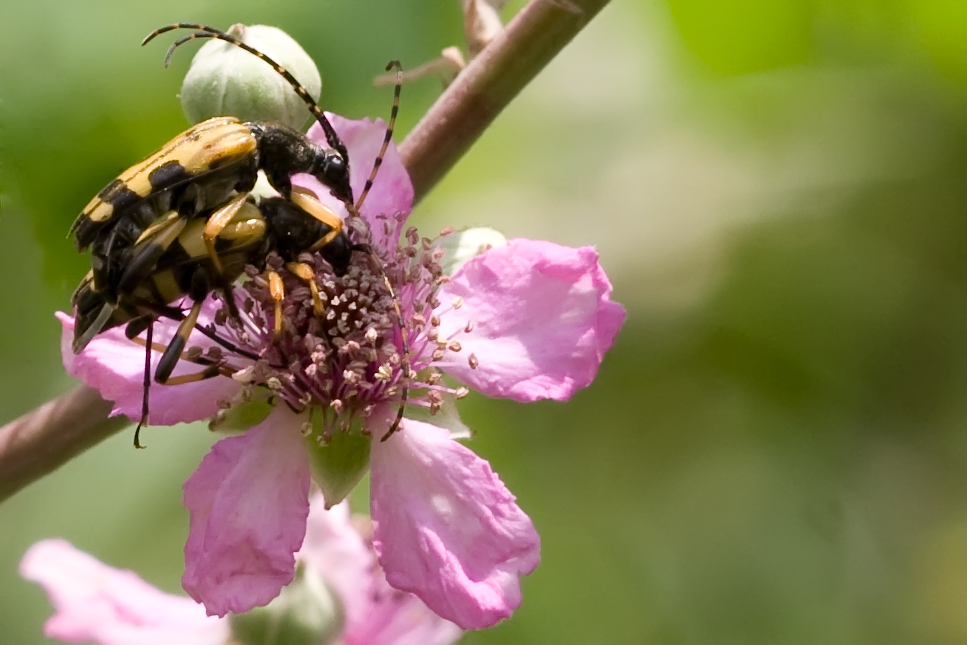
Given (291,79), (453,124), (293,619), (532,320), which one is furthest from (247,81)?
(293,619)

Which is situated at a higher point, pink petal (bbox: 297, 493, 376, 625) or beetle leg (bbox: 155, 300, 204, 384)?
beetle leg (bbox: 155, 300, 204, 384)

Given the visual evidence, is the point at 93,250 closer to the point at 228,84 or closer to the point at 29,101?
the point at 228,84

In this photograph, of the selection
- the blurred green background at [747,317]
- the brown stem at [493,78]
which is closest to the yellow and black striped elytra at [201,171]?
the brown stem at [493,78]

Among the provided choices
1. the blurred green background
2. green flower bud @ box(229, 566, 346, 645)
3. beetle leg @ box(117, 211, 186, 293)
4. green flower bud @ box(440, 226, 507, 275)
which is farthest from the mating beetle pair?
the blurred green background

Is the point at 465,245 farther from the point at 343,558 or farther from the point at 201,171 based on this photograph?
the point at 343,558

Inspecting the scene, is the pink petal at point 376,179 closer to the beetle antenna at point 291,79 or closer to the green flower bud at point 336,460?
the beetle antenna at point 291,79

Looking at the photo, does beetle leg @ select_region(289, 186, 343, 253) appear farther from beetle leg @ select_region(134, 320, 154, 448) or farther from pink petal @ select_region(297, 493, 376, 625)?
pink petal @ select_region(297, 493, 376, 625)

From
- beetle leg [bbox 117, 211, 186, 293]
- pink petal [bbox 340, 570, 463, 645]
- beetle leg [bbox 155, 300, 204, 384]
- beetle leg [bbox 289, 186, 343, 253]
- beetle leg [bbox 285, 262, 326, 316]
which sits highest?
beetle leg [bbox 289, 186, 343, 253]
